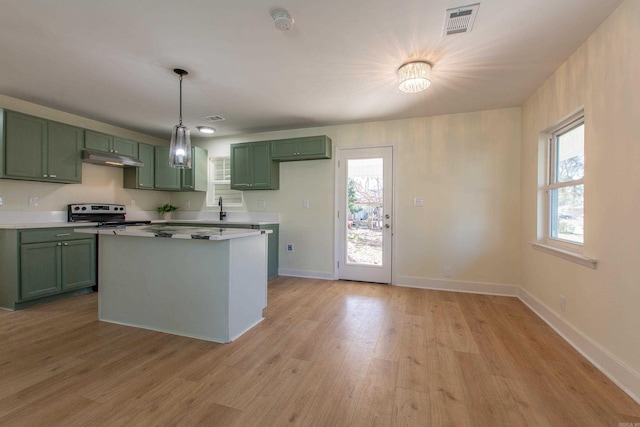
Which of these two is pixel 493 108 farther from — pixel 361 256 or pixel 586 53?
pixel 361 256

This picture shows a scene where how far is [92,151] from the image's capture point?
382 cm

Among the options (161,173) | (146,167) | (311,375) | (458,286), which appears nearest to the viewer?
(311,375)

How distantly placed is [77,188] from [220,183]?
2.03m

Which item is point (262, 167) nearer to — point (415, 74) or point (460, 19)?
point (415, 74)

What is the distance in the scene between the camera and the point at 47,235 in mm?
3191

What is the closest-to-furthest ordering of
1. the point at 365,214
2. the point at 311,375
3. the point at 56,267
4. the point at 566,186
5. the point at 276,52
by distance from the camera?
the point at 311,375, the point at 276,52, the point at 566,186, the point at 56,267, the point at 365,214

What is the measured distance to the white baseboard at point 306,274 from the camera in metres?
4.41

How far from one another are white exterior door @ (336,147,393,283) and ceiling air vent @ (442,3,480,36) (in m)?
2.12

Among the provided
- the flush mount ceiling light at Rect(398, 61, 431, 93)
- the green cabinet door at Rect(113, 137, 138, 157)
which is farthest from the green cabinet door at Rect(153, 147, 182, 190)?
the flush mount ceiling light at Rect(398, 61, 431, 93)

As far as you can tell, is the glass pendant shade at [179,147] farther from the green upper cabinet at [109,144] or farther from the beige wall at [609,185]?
the beige wall at [609,185]

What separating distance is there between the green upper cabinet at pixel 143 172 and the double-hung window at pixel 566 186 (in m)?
5.65

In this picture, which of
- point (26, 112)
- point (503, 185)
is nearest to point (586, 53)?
point (503, 185)

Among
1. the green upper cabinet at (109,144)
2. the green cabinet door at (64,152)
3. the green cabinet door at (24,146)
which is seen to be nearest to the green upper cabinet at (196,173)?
the green upper cabinet at (109,144)

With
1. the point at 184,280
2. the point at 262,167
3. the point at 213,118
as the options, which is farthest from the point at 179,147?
the point at 262,167
